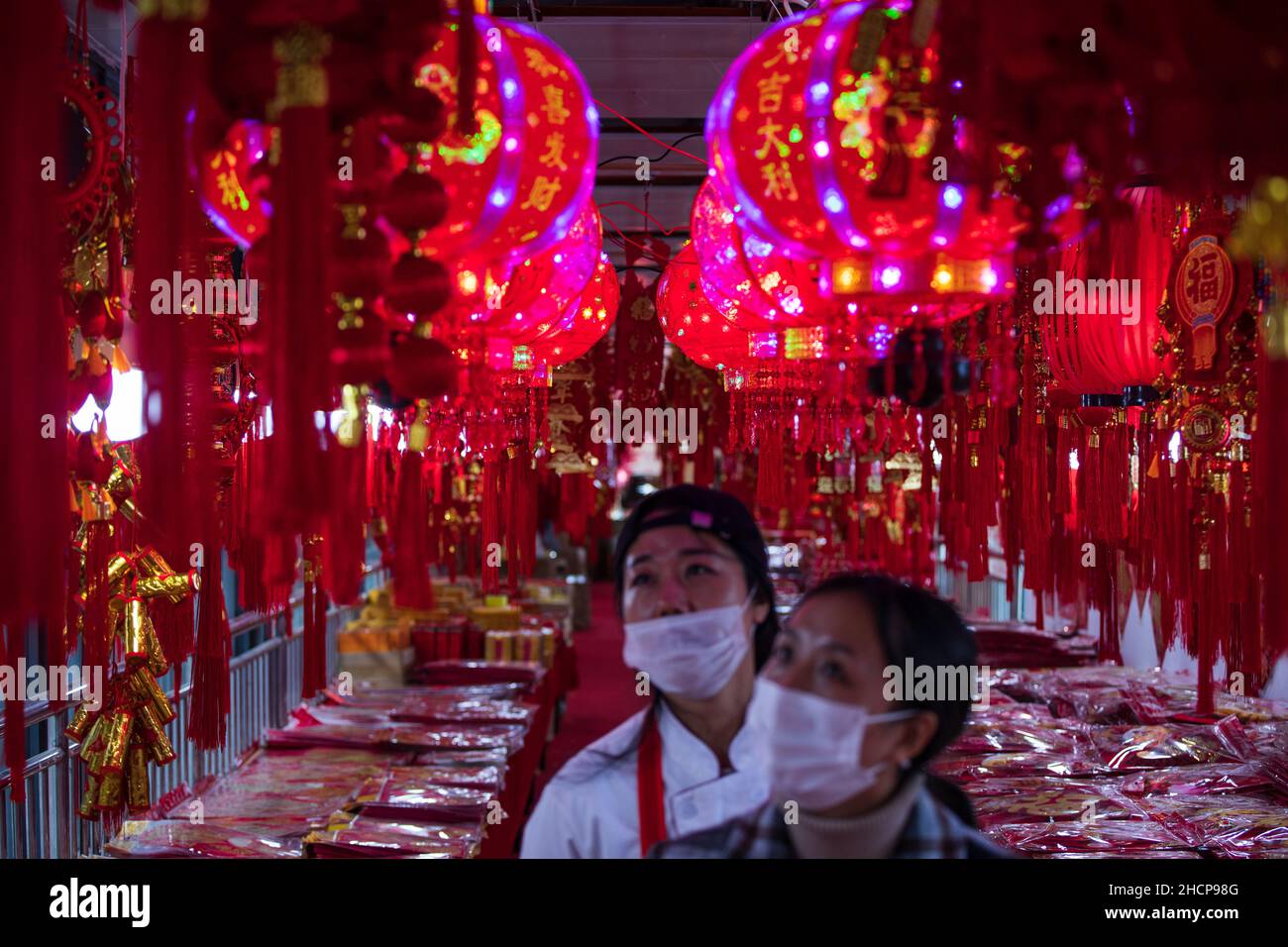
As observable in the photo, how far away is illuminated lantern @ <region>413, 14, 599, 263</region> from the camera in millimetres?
1325

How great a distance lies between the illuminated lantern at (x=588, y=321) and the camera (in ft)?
8.40

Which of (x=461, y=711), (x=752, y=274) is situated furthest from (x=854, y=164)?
(x=461, y=711)

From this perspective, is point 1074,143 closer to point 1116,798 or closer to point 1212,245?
point 1212,245

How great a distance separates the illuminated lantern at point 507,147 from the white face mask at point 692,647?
0.58 meters

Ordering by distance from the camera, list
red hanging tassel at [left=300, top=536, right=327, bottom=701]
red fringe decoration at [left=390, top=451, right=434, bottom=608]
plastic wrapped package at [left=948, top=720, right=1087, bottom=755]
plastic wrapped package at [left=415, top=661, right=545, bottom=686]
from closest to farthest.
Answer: red fringe decoration at [left=390, top=451, right=434, bottom=608] → red hanging tassel at [left=300, top=536, right=327, bottom=701] → plastic wrapped package at [left=948, top=720, right=1087, bottom=755] → plastic wrapped package at [left=415, top=661, right=545, bottom=686]

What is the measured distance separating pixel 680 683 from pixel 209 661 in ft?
3.83

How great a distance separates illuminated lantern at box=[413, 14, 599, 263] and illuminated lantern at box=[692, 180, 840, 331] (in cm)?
34

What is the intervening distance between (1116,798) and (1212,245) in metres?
1.77

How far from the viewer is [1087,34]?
4.16 ft

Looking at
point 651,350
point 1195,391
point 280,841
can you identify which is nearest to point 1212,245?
point 1195,391

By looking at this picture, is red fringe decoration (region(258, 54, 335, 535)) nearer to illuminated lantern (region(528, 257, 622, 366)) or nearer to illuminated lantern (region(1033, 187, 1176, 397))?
illuminated lantern (region(528, 257, 622, 366))

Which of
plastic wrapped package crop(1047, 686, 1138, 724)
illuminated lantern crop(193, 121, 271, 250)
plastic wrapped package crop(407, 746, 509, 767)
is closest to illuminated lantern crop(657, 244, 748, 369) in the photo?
illuminated lantern crop(193, 121, 271, 250)

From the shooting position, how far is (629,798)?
5.83ft

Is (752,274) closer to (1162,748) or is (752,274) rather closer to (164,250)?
(164,250)
